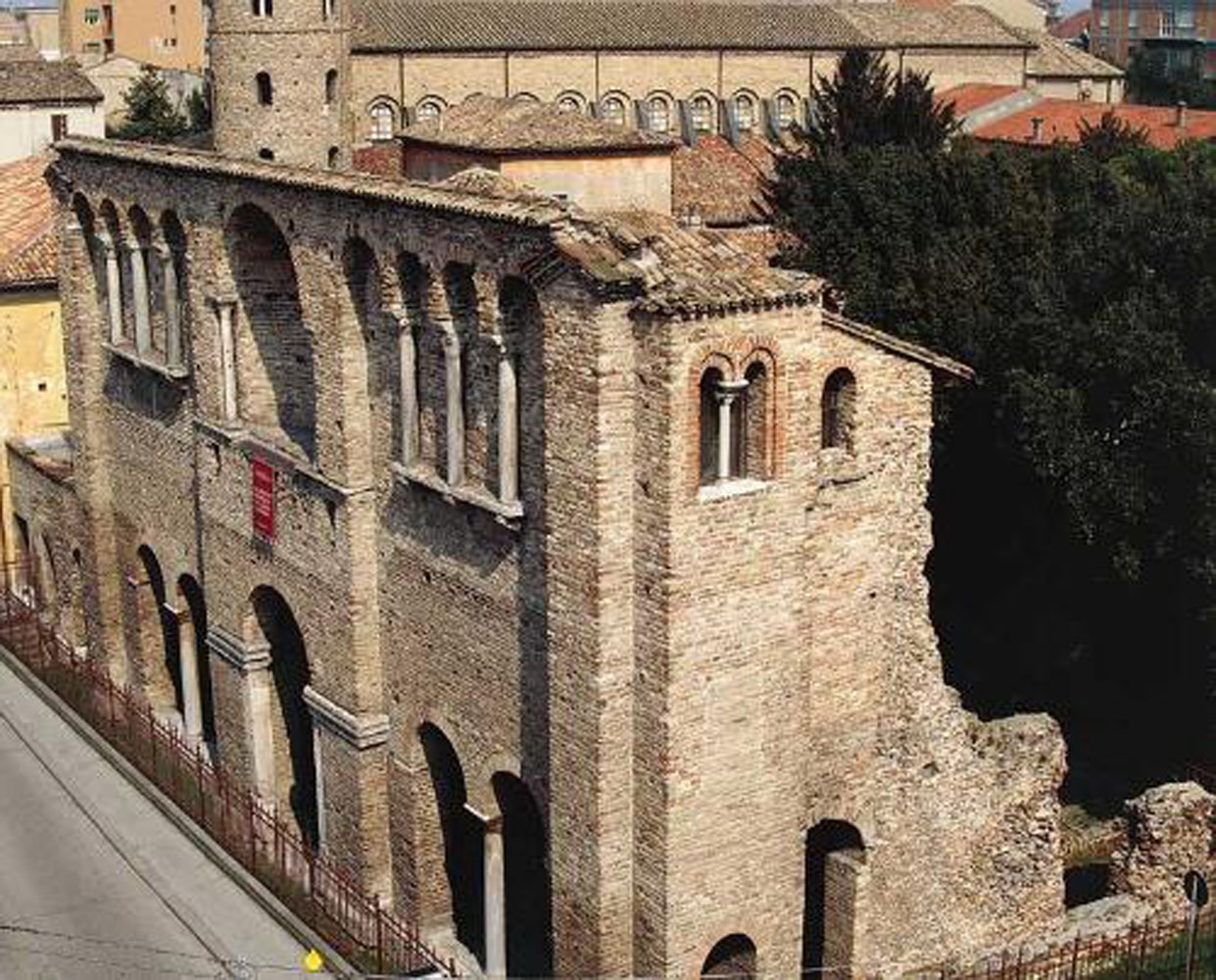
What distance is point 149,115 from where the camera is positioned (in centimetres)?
6462

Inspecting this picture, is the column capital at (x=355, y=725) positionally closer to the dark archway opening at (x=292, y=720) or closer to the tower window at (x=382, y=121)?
the dark archway opening at (x=292, y=720)

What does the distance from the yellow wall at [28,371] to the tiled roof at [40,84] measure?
2254 cm

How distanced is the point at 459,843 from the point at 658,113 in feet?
148

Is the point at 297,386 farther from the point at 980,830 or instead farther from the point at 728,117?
the point at 728,117

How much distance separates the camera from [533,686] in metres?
15.5

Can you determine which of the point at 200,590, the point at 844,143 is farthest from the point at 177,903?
the point at 844,143

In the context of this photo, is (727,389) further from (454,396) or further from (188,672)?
(188,672)

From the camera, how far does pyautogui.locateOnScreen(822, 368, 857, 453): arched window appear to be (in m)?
15.9

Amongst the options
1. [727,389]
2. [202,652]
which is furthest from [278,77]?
[727,389]

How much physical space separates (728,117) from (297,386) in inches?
1686

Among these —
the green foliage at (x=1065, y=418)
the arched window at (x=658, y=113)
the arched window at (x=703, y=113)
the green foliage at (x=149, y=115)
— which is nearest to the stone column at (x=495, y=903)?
the green foliage at (x=1065, y=418)

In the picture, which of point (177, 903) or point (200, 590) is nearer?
point (177, 903)

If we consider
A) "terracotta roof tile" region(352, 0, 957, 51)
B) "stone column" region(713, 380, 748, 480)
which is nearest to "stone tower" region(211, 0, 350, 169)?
"stone column" region(713, 380, 748, 480)

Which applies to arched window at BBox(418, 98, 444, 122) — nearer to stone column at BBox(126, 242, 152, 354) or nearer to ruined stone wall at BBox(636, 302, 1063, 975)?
Result: stone column at BBox(126, 242, 152, 354)
